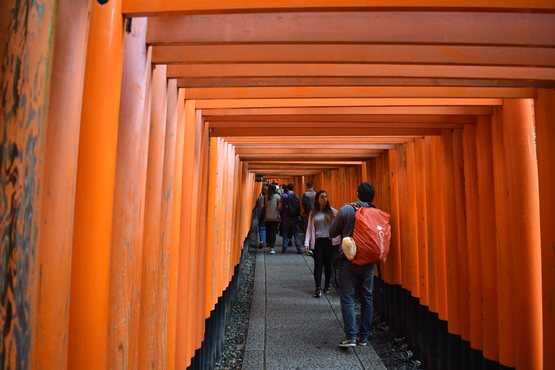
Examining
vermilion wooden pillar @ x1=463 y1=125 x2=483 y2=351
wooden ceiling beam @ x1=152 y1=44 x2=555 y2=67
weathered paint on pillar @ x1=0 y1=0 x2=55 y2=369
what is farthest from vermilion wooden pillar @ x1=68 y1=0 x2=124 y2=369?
vermilion wooden pillar @ x1=463 y1=125 x2=483 y2=351

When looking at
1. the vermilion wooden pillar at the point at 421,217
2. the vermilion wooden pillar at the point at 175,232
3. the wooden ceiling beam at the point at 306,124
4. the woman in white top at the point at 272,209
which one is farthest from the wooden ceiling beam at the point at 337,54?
the woman in white top at the point at 272,209

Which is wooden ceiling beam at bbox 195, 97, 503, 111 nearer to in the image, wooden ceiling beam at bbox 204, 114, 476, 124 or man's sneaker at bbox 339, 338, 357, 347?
wooden ceiling beam at bbox 204, 114, 476, 124

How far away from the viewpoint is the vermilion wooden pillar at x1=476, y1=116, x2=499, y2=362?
327cm

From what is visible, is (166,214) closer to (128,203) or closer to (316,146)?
(128,203)

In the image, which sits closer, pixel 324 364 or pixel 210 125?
pixel 210 125

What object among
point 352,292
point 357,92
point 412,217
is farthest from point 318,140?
point 357,92

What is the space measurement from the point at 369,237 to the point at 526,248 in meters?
1.90

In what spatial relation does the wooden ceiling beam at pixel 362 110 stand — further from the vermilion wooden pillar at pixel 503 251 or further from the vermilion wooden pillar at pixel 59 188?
the vermilion wooden pillar at pixel 59 188

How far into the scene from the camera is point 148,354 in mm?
2074

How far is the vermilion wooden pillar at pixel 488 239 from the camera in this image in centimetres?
327

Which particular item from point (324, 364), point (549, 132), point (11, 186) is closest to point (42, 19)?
point (11, 186)

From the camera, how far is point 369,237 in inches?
182

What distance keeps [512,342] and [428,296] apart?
1484 millimetres

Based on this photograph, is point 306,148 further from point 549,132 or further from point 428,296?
point 549,132
